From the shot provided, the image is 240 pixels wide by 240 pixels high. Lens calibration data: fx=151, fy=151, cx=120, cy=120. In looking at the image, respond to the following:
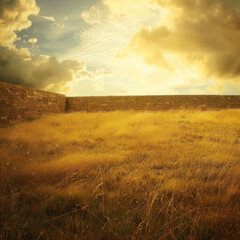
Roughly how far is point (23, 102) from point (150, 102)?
9.69 metres

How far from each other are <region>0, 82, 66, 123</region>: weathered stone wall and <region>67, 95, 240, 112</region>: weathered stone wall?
2.62 meters

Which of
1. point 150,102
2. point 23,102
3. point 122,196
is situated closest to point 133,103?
point 150,102

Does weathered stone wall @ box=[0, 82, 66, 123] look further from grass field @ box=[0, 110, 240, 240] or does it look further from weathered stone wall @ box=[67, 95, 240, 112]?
grass field @ box=[0, 110, 240, 240]

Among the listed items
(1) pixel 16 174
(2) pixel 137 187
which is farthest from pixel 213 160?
(1) pixel 16 174

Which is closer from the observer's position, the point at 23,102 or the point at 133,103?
the point at 23,102

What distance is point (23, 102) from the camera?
922 cm

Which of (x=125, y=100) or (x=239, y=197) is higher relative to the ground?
(x=125, y=100)

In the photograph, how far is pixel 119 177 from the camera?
2295 mm

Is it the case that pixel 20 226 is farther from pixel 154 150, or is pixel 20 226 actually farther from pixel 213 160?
pixel 213 160

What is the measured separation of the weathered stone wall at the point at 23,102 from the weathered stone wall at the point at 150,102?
8.60 feet

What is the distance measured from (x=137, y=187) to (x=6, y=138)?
4.34 metres

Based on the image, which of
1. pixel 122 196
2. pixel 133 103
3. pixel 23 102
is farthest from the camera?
pixel 133 103

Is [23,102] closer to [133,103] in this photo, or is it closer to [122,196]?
[133,103]

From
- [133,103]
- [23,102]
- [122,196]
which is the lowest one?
[122,196]
